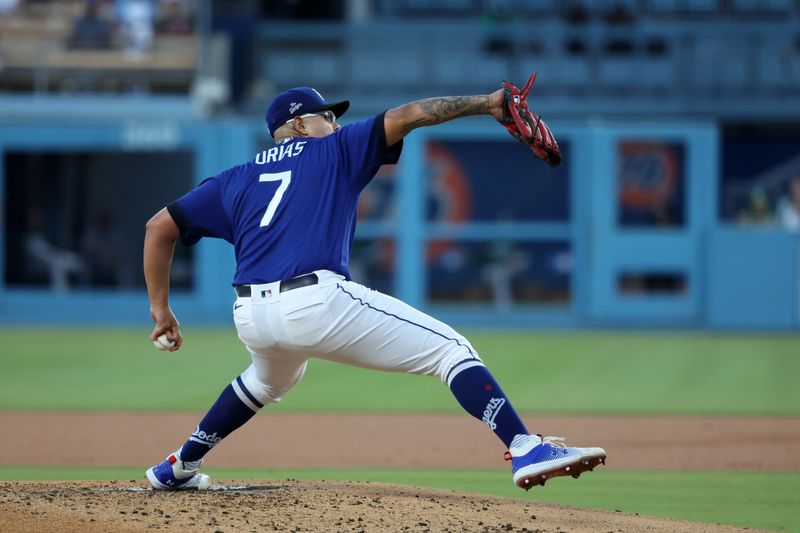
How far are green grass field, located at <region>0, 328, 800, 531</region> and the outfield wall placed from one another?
155 cm

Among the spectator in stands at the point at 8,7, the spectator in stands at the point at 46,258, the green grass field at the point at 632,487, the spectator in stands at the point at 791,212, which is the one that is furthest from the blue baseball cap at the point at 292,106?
the spectator in stands at the point at 8,7

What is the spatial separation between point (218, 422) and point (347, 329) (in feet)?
3.15

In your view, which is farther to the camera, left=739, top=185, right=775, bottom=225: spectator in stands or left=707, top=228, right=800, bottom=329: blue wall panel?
left=739, top=185, right=775, bottom=225: spectator in stands

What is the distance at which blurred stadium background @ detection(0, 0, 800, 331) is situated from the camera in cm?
1939

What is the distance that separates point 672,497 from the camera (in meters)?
6.41

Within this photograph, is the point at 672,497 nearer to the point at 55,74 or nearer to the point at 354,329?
the point at 354,329

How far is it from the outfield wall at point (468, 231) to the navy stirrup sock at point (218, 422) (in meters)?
13.7

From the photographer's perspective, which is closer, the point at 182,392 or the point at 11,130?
the point at 182,392

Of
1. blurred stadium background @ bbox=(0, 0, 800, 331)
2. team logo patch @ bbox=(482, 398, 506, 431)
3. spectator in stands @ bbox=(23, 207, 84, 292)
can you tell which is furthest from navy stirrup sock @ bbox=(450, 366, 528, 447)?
spectator in stands @ bbox=(23, 207, 84, 292)

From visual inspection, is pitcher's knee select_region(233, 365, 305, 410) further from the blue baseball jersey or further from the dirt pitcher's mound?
the blue baseball jersey

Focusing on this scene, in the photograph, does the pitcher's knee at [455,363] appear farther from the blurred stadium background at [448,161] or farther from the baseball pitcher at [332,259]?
the blurred stadium background at [448,161]

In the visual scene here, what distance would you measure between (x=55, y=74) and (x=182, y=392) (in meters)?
11.3

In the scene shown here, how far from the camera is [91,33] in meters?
21.1

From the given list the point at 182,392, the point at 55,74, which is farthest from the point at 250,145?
the point at 182,392
